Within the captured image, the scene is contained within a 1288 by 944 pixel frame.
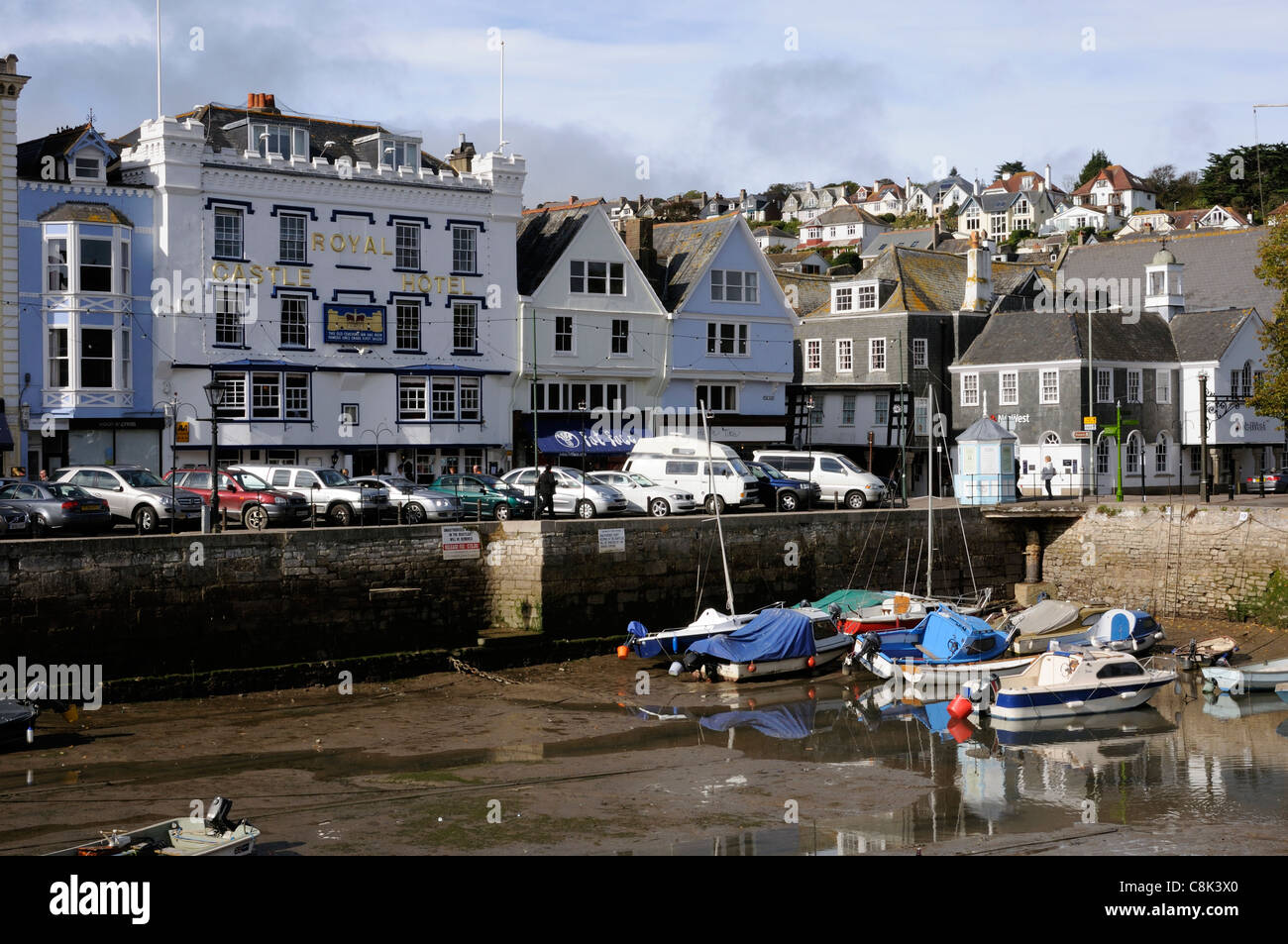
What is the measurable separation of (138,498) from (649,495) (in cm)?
1399

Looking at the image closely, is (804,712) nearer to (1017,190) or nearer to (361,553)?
(361,553)

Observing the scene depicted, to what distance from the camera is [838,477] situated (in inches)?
1668

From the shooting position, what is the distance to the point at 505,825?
746 inches

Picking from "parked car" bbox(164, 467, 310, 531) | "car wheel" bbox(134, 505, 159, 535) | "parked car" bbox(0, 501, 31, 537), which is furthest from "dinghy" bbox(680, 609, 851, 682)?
"parked car" bbox(0, 501, 31, 537)

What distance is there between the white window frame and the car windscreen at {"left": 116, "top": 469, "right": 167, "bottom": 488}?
34554mm

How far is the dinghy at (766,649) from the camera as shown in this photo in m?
30.8

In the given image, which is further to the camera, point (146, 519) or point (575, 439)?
point (575, 439)

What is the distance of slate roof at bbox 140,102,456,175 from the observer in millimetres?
44375

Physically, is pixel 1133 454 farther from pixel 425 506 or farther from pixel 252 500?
pixel 252 500

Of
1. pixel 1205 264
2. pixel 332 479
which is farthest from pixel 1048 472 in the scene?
pixel 332 479

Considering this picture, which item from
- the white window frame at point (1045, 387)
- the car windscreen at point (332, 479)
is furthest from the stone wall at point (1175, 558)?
the car windscreen at point (332, 479)

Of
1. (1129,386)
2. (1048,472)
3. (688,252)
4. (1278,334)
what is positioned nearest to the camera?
(1278,334)

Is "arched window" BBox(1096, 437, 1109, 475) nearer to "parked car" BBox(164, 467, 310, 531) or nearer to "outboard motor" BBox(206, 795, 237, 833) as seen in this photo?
"parked car" BBox(164, 467, 310, 531)

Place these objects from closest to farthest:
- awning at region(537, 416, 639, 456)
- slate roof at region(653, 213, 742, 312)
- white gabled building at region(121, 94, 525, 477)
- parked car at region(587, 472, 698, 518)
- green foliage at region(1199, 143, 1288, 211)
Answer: parked car at region(587, 472, 698, 518) → white gabled building at region(121, 94, 525, 477) → awning at region(537, 416, 639, 456) → slate roof at region(653, 213, 742, 312) → green foliage at region(1199, 143, 1288, 211)
